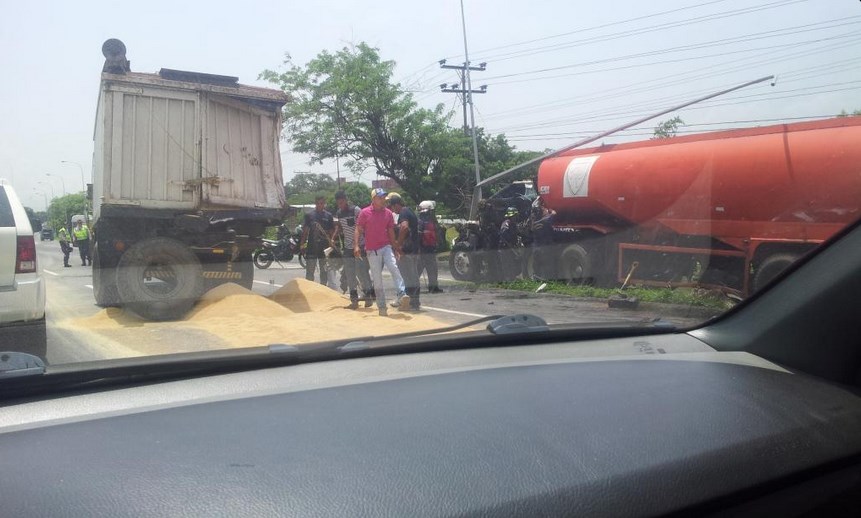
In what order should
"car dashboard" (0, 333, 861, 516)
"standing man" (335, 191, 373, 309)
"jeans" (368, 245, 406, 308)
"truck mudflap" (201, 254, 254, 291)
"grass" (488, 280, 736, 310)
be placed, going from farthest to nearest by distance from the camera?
"standing man" (335, 191, 373, 309), "truck mudflap" (201, 254, 254, 291), "jeans" (368, 245, 406, 308), "grass" (488, 280, 736, 310), "car dashboard" (0, 333, 861, 516)

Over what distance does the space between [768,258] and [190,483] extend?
9.48m

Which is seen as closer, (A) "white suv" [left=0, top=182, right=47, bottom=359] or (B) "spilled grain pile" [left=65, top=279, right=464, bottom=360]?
(A) "white suv" [left=0, top=182, right=47, bottom=359]

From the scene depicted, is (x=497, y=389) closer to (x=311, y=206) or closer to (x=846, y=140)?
(x=846, y=140)

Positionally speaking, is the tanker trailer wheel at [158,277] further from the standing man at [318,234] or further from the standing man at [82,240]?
the standing man at [82,240]

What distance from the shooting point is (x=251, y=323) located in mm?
7355

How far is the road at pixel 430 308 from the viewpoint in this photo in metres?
6.42

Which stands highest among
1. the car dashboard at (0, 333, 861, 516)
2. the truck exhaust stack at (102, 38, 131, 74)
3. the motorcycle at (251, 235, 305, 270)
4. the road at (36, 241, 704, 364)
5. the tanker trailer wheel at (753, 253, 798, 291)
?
the truck exhaust stack at (102, 38, 131, 74)

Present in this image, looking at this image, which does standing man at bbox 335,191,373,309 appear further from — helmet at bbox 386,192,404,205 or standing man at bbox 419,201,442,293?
standing man at bbox 419,201,442,293

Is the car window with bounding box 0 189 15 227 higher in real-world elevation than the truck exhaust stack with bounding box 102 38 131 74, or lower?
lower

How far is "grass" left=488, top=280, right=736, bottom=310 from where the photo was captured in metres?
8.50

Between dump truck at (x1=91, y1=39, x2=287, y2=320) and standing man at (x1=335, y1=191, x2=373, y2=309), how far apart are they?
152cm

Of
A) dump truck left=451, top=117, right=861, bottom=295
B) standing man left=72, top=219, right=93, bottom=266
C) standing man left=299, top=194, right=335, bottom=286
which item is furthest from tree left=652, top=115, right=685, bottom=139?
standing man left=72, top=219, right=93, bottom=266

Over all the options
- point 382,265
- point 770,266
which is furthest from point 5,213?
point 770,266

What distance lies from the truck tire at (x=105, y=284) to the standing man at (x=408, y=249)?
3771mm
